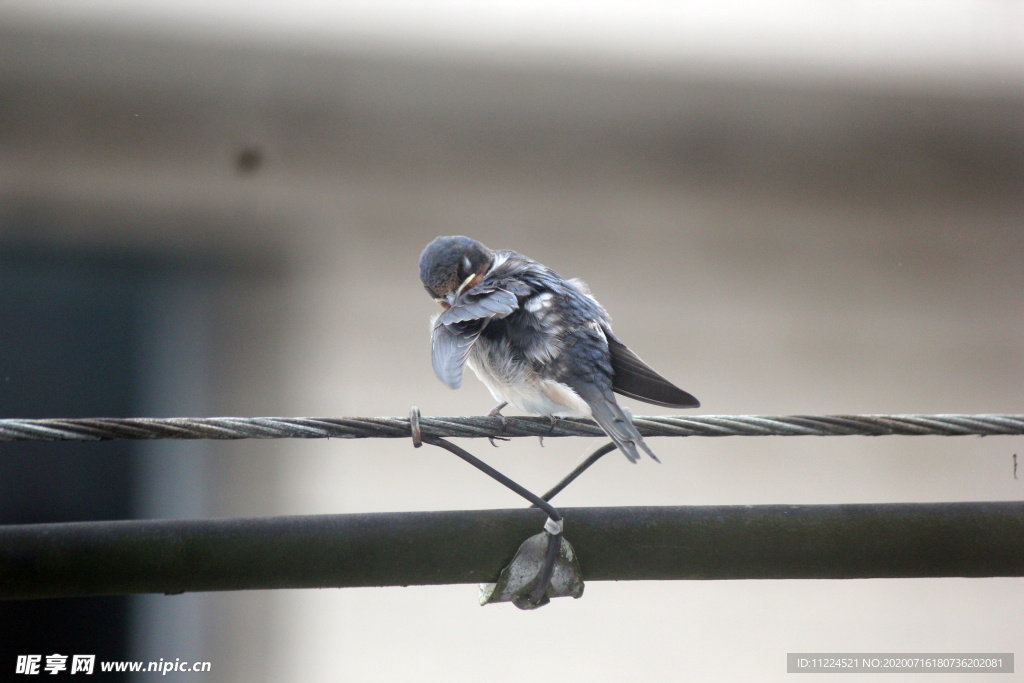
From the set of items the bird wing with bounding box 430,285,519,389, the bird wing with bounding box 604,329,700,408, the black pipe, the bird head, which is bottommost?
the black pipe

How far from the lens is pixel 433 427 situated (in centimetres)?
72

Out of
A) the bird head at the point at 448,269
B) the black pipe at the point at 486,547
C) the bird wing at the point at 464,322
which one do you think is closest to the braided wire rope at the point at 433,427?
the black pipe at the point at 486,547

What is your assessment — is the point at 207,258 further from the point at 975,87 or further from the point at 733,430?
the point at 975,87

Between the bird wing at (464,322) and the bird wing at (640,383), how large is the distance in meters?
0.21

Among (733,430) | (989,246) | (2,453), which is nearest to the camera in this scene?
(733,430)

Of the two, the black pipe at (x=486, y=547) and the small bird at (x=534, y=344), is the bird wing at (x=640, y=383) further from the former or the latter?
the black pipe at (x=486, y=547)

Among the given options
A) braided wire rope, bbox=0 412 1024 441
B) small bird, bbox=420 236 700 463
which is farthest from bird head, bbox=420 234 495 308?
braided wire rope, bbox=0 412 1024 441

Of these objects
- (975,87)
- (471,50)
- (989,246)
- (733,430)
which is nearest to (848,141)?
(975,87)

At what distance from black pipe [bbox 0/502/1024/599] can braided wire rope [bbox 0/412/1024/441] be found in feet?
0.30

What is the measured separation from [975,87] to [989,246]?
0.73m

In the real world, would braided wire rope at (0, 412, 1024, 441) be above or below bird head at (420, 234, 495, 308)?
below

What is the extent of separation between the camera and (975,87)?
252 cm

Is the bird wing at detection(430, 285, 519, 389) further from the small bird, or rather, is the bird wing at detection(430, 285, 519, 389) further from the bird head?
the bird head

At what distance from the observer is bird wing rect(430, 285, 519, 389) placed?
100 cm
